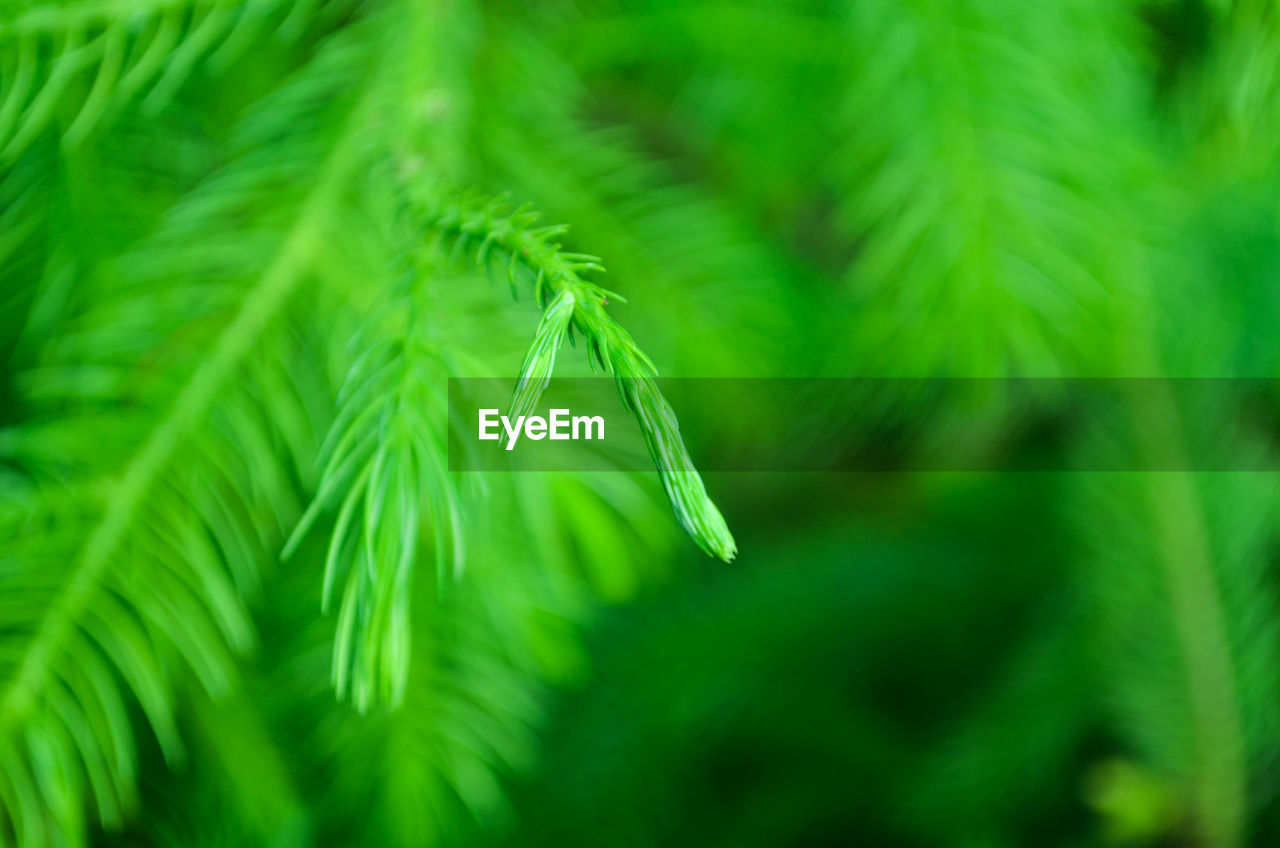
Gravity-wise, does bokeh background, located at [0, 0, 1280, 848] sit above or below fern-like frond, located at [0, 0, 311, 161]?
below

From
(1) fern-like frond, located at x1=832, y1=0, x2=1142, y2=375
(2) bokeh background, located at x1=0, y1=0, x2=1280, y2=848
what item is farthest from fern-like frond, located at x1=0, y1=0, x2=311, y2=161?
(1) fern-like frond, located at x1=832, y1=0, x2=1142, y2=375

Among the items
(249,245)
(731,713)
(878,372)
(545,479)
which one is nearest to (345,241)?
(249,245)

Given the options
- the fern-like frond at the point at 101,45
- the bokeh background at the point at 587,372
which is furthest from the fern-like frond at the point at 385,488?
the fern-like frond at the point at 101,45

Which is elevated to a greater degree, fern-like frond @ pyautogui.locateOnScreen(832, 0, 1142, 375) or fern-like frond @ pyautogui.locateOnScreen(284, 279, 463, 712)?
fern-like frond @ pyautogui.locateOnScreen(832, 0, 1142, 375)

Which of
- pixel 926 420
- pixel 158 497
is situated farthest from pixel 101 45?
pixel 926 420

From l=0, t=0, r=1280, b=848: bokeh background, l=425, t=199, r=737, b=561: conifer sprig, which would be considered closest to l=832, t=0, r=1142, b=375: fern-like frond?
l=0, t=0, r=1280, b=848: bokeh background

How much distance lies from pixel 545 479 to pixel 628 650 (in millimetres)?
299

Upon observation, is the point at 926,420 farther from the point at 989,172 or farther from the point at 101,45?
the point at 101,45

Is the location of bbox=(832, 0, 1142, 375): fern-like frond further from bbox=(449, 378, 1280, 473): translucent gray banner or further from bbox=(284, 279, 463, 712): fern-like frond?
bbox=(284, 279, 463, 712): fern-like frond

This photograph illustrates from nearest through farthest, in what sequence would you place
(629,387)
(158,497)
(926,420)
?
1. (629,387)
2. (158,497)
3. (926,420)

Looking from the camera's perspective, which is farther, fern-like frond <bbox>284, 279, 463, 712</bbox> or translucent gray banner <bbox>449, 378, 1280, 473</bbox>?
translucent gray banner <bbox>449, 378, 1280, 473</bbox>

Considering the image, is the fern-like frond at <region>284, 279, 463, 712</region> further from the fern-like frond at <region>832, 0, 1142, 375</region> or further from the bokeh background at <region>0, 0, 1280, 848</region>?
the fern-like frond at <region>832, 0, 1142, 375</region>

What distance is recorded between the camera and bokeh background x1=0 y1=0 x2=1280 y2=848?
0.33 meters

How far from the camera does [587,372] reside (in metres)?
0.37
